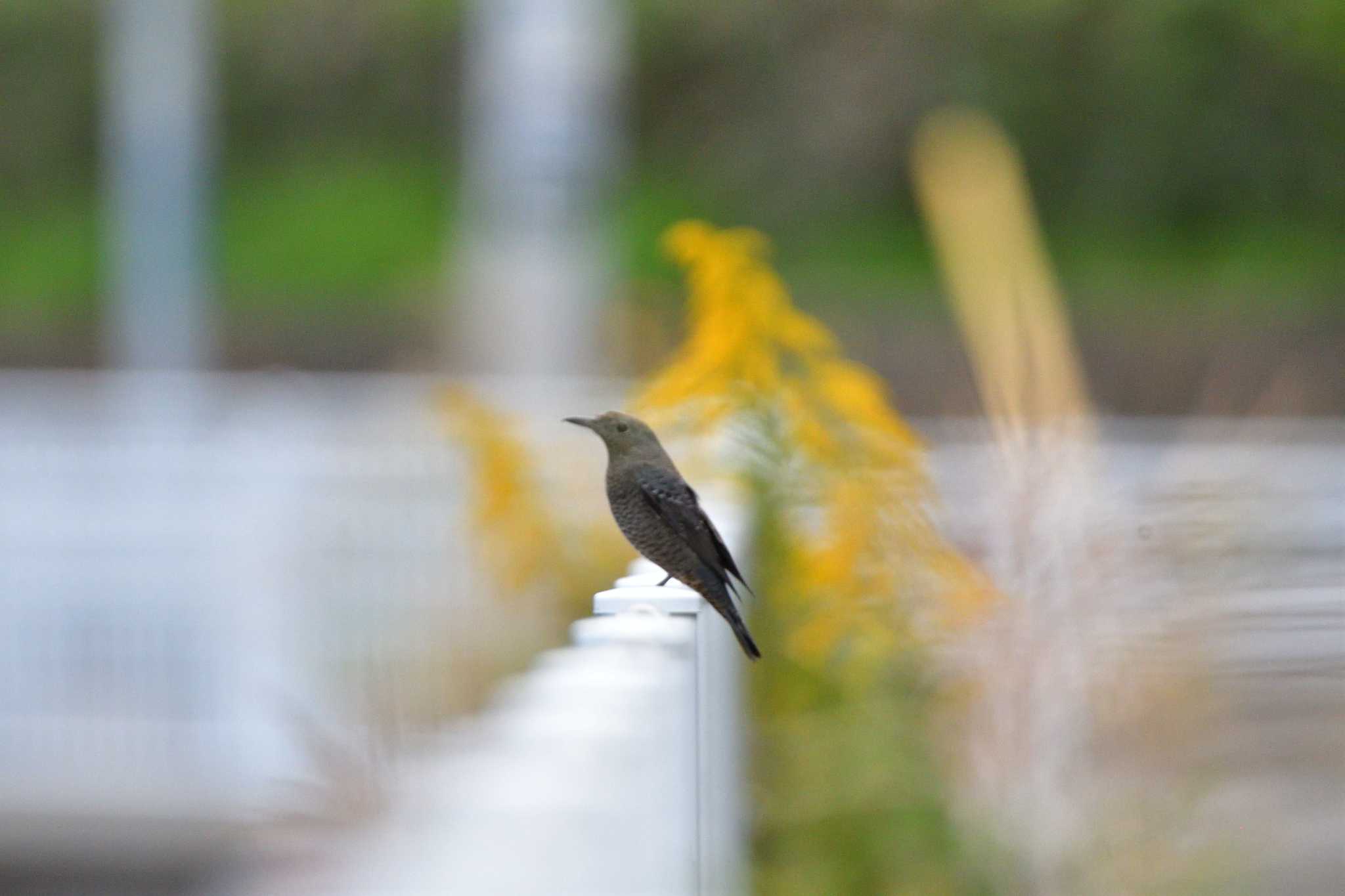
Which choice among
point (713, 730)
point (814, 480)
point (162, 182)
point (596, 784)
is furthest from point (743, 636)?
point (162, 182)

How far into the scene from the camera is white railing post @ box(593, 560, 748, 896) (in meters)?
2.80

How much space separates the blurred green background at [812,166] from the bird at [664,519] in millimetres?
11321

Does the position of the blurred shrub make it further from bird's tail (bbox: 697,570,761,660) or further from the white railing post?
bird's tail (bbox: 697,570,761,660)

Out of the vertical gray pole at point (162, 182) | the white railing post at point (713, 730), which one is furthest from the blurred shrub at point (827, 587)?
the vertical gray pole at point (162, 182)

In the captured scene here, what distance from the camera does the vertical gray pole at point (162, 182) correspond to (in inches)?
506

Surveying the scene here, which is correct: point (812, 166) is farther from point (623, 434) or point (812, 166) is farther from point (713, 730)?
point (713, 730)

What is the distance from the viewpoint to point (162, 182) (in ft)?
42.3

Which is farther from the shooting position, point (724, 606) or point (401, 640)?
point (401, 640)

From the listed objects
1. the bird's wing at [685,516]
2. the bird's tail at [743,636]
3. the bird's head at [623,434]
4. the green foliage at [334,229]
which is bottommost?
the bird's tail at [743,636]

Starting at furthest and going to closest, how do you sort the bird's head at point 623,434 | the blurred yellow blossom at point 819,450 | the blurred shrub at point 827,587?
the blurred yellow blossom at point 819,450
the bird's head at point 623,434
the blurred shrub at point 827,587

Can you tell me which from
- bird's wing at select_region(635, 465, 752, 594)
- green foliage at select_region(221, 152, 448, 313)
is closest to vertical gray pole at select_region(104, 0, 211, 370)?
green foliage at select_region(221, 152, 448, 313)

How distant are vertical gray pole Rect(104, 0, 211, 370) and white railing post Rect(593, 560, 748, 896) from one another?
9757mm

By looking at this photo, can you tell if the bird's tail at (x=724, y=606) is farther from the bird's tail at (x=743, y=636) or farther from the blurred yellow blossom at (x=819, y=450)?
the blurred yellow blossom at (x=819, y=450)

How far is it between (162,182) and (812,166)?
808 centimetres
